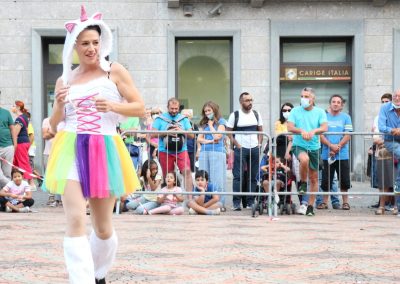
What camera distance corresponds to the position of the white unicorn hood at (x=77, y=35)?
5.96 metres

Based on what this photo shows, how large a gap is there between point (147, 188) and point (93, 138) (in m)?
7.40

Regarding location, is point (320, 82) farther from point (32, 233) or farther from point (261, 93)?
point (32, 233)

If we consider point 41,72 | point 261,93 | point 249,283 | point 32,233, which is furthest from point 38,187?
point 249,283

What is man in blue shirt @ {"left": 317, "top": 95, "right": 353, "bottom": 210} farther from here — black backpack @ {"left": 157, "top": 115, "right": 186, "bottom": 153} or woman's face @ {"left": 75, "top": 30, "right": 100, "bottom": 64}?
woman's face @ {"left": 75, "top": 30, "right": 100, "bottom": 64}

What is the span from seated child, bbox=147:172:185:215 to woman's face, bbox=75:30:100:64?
710 centimetres

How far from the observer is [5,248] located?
8.57 metres

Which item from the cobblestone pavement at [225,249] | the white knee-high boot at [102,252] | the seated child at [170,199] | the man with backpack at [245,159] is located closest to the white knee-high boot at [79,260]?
the white knee-high boot at [102,252]

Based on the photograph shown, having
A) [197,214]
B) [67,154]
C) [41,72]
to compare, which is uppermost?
[41,72]

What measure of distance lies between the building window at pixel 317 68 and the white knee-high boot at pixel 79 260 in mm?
15291

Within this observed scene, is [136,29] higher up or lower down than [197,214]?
higher up

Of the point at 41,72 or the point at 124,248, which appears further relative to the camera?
the point at 41,72

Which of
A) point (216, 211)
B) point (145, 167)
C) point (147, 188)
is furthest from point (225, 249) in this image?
point (145, 167)

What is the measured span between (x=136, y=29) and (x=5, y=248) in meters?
12.2

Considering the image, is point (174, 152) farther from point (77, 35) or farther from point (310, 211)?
point (77, 35)
